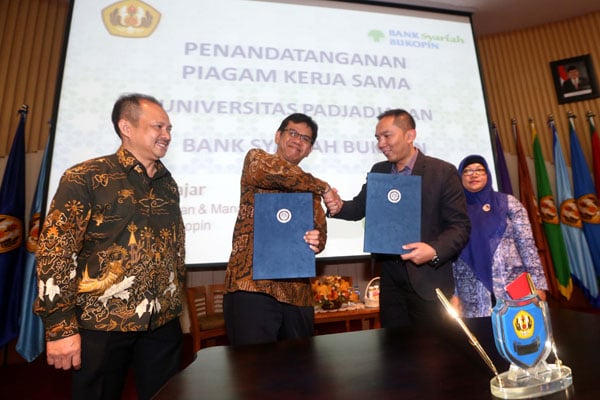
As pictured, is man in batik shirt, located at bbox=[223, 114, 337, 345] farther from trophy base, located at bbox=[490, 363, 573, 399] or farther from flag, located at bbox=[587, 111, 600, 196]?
flag, located at bbox=[587, 111, 600, 196]

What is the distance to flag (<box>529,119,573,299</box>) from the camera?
4.04 metres

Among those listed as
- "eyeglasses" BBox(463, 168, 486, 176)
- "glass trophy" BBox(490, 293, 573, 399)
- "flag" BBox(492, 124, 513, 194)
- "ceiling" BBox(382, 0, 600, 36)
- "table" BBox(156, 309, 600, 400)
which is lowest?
"table" BBox(156, 309, 600, 400)

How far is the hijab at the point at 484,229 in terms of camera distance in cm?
231

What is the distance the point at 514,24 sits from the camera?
4816 mm

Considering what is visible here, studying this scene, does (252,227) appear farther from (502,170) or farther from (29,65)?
(502,170)

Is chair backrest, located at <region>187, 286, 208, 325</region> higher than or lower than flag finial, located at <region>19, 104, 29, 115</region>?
lower

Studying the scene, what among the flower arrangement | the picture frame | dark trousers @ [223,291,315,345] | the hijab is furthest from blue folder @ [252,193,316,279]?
the picture frame

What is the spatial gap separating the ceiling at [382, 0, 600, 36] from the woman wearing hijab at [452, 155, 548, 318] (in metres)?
2.80

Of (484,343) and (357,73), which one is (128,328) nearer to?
(484,343)

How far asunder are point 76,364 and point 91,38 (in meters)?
2.71

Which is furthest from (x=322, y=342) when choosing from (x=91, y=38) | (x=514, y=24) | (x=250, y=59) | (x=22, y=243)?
(x=514, y=24)

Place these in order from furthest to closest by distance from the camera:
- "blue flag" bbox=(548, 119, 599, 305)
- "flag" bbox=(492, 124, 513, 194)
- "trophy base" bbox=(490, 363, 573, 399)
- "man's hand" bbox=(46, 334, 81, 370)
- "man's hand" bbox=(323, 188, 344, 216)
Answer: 1. "flag" bbox=(492, 124, 513, 194)
2. "blue flag" bbox=(548, 119, 599, 305)
3. "man's hand" bbox=(323, 188, 344, 216)
4. "man's hand" bbox=(46, 334, 81, 370)
5. "trophy base" bbox=(490, 363, 573, 399)

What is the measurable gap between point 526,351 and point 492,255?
6.12 feet

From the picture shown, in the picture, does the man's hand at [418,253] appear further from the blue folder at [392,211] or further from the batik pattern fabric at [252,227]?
the batik pattern fabric at [252,227]
